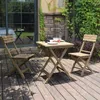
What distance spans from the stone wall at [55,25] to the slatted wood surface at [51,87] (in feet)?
7.24

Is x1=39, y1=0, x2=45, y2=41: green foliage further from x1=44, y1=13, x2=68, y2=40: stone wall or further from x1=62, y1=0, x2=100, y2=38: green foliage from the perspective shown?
x1=62, y1=0, x2=100, y2=38: green foliage

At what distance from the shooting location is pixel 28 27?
7.63 m

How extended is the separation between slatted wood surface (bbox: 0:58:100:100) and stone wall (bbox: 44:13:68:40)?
7.24ft

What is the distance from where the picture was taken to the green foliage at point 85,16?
22.8ft

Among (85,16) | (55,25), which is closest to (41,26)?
(55,25)

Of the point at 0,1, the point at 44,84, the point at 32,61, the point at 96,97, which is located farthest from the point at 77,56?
the point at 0,1

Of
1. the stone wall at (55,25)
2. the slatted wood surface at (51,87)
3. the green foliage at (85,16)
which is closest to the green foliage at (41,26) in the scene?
the stone wall at (55,25)

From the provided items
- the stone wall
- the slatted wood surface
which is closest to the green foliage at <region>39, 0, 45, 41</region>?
the stone wall

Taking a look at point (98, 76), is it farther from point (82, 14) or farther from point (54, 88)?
point (82, 14)

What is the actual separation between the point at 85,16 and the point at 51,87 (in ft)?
10.0

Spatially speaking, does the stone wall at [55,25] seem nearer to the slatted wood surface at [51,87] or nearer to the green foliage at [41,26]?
the green foliage at [41,26]

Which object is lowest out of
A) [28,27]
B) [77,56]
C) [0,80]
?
[0,80]

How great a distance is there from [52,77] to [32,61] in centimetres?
183

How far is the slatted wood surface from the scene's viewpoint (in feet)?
13.8
